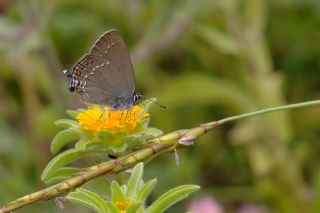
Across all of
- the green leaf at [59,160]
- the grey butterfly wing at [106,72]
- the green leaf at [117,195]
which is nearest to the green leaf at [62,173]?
the green leaf at [59,160]

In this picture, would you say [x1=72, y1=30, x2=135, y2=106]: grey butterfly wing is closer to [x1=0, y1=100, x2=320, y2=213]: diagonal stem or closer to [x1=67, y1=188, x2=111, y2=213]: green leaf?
[x1=0, y1=100, x2=320, y2=213]: diagonal stem

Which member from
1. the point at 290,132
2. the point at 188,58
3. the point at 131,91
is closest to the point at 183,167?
the point at 290,132

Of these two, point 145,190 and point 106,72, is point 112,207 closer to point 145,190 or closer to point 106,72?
point 145,190

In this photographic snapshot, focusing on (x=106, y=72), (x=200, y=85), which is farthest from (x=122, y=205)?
(x=200, y=85)

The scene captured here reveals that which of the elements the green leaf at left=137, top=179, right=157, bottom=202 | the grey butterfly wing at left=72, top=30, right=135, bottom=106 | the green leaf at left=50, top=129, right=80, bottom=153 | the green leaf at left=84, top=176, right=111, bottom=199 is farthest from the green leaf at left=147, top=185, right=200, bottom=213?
the grey butterfly wing at left=72, top=30, right=135, bottom=106

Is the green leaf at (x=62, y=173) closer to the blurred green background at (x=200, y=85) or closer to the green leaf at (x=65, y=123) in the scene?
the green leaf at (x=65, y=123)

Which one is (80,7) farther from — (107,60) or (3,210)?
(3,210)
